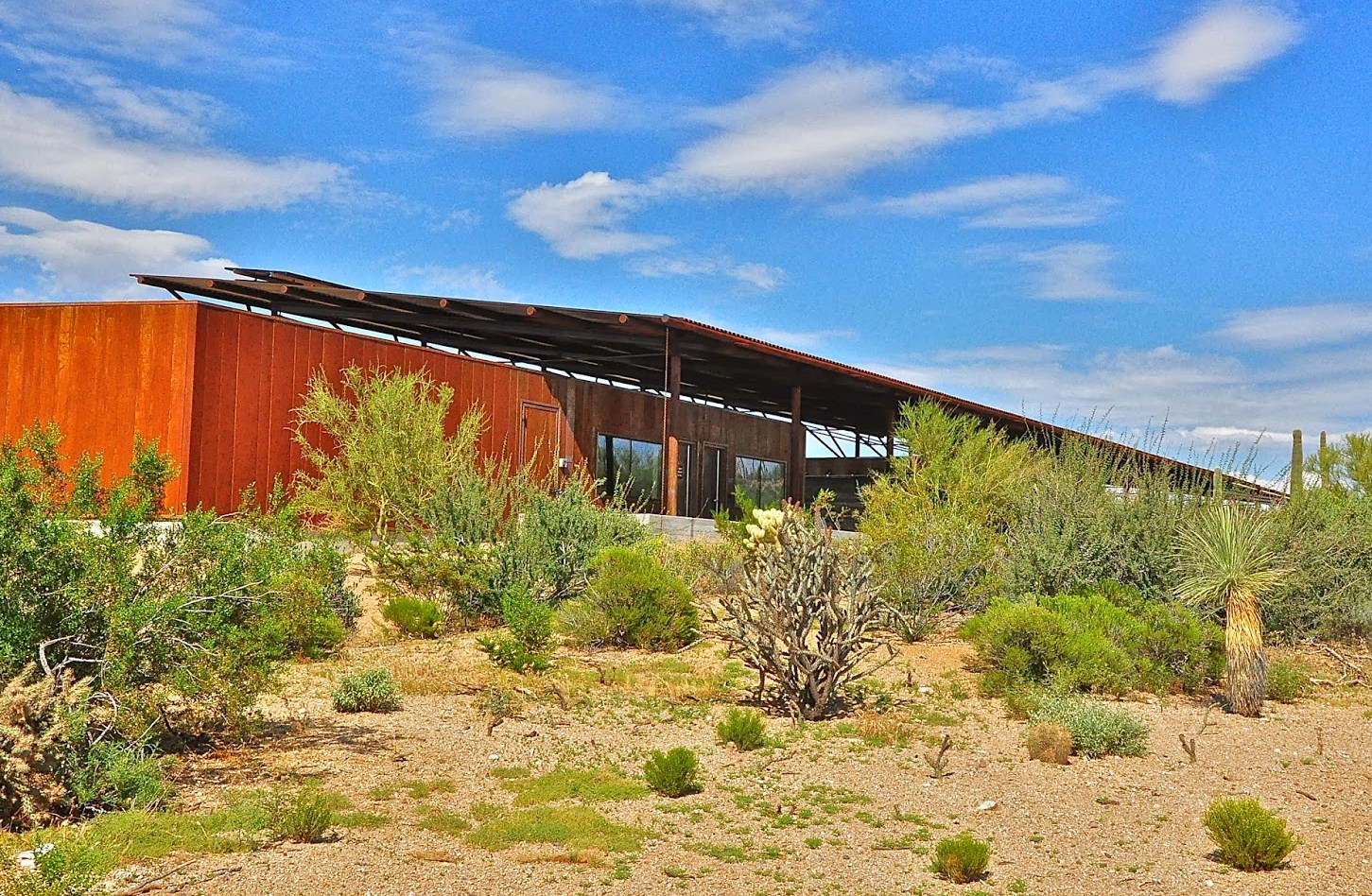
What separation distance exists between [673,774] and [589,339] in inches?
612

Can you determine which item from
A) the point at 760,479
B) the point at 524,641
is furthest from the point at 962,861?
the point at 760,479

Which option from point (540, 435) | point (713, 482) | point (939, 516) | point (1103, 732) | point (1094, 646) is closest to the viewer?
point (1103, 732)

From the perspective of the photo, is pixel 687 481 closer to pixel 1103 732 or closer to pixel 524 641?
pixel 524 641

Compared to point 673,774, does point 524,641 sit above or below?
above

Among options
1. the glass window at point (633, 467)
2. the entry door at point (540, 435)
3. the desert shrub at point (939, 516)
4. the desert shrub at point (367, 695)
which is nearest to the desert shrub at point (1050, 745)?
the desert shrub at point (939, 516)

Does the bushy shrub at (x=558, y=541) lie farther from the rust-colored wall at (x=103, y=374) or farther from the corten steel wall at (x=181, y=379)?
the rust-colored wall at (x=103, y=374)

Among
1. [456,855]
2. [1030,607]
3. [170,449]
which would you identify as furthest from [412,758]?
[170,449]

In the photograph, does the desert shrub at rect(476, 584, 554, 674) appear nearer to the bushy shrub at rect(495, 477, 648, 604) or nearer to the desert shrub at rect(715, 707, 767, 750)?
the bushy shrub at rect(495, 477, 648, 604)

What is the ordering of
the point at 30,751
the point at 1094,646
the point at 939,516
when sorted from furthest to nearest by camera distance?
the point at 939,516, the point at 1094,646, the point at 30,751

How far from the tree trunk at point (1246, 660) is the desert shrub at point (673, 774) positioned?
5511 mm

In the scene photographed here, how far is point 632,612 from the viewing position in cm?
1180

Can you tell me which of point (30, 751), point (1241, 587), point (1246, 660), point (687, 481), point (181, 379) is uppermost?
point (181, 379)

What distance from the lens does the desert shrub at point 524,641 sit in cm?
997

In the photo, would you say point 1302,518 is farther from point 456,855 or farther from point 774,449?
point 774,449
